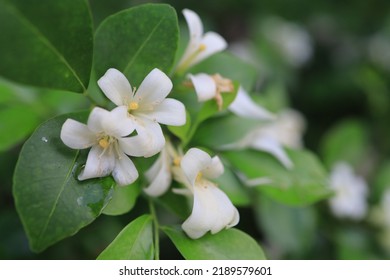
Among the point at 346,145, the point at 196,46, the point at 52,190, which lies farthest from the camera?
the point at 346,145

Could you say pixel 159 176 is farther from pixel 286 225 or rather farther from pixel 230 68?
pixel 286 225

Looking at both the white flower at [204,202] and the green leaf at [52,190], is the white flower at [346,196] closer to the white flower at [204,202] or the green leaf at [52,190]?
the white flower at [204,202]

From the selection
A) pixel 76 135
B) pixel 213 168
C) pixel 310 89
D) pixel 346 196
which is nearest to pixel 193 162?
pixel 213 168

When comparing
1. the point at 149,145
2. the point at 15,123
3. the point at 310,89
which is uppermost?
the point at 149,145

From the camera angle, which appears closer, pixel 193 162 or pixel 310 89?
pixel 193 162

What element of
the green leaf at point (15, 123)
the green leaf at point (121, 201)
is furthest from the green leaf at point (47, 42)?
the green leaf at point (15, 123)

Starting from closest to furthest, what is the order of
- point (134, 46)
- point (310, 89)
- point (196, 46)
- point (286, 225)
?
point (134, 46), point (196, 46), point (286, 225), point (310, 89)

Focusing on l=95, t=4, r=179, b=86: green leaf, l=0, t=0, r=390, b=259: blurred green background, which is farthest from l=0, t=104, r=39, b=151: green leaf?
l=95, t=4, r=179, b=86: green leaf
